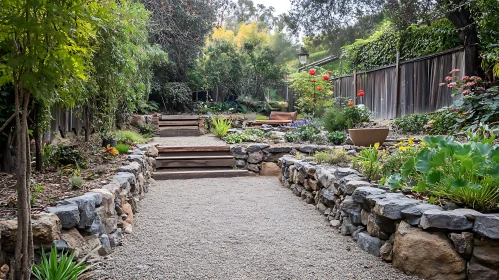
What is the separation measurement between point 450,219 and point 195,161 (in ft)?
16.7

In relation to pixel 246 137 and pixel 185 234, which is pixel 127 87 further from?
pixel 185 234

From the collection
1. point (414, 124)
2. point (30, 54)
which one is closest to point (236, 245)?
point (30, 54)

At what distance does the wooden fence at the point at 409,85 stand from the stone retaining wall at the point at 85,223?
7.41 metres

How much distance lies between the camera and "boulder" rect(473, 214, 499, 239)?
86.5 inches

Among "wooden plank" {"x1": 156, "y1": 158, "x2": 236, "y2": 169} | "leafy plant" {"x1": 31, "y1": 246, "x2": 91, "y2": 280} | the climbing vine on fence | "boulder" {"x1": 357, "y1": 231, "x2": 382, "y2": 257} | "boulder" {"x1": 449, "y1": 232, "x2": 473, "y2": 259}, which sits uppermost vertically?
the climbing vine on fence

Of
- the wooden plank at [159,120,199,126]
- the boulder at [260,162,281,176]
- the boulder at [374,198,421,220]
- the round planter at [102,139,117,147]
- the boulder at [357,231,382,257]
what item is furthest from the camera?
the wooden plank at [159,120,199,126]

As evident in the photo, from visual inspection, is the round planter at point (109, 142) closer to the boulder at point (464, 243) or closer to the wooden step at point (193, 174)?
the wooden step at point (193, 174)

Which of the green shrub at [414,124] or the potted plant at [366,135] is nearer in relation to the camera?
the potted plant at [366,135]

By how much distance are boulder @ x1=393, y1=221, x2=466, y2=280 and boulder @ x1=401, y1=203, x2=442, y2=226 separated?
4cm

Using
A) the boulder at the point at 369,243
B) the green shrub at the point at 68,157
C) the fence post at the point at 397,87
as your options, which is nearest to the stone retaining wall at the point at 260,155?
the green shrub at the point at 68,157

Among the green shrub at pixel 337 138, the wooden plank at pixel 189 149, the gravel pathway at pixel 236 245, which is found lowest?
the gravel pathway at pixel 236 245

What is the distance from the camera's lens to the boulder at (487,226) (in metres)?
2.20

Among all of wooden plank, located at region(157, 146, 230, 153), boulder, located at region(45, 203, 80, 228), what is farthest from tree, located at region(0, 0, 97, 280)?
wooden plank, located at region(157, 146, 230, 153)

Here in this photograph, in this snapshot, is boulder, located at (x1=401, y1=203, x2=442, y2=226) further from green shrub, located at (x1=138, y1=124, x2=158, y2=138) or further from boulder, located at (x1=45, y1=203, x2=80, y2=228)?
green shrub, located at (x1=138, y1=124, x2=158, y2=138)
